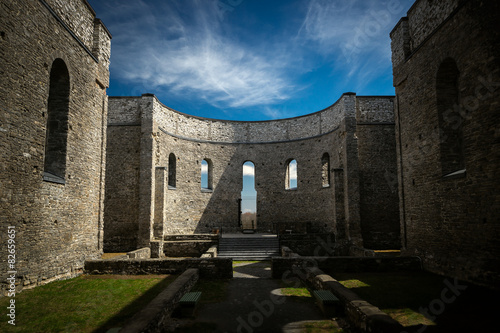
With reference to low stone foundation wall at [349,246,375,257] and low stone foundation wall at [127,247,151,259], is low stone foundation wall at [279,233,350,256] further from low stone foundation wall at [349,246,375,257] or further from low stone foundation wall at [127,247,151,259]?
low stone foundation wall at [127,247,151,259]

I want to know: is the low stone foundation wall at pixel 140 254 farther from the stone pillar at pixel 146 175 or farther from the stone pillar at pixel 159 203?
the stone pillar at pixel 159 203

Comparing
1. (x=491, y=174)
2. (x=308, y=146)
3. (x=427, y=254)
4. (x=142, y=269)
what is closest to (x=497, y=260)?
(x=491, y=174)

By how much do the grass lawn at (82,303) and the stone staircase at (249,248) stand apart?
6224 mm

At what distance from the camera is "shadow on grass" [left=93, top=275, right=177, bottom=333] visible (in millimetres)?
5504

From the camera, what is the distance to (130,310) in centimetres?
635

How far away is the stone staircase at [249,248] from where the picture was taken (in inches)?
592

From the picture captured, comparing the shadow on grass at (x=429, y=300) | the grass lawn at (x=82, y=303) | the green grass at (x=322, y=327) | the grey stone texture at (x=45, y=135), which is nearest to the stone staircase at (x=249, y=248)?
the shadow on grass at (x=429, y=300)

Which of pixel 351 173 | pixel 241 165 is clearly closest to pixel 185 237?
pixel 241 165

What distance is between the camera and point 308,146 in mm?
21297

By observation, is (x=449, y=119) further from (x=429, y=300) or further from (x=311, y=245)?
(x=311, y=245)

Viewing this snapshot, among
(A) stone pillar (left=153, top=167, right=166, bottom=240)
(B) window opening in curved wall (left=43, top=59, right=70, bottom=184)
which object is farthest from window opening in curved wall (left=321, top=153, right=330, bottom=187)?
(B) window opening in curved wall (left=43, top=59, right=70, bottom=184)

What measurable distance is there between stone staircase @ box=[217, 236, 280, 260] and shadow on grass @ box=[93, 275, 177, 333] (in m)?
6.69

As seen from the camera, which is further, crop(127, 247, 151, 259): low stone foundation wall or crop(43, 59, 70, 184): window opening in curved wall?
crop(127, 247, 151, 259): low stone foundation wall

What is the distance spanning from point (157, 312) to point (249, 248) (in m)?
11.2
